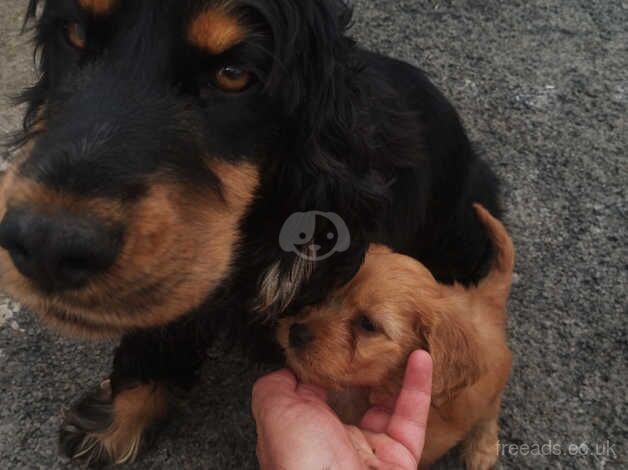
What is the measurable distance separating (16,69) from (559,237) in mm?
2932

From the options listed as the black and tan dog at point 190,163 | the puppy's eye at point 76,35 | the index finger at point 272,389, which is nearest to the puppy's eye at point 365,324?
the black and tan dog at point 190,163

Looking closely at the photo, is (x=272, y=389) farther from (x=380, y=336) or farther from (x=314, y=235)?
(x=314, y=235)

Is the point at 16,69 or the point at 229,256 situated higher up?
the point at 229,256

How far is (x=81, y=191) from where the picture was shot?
123cm

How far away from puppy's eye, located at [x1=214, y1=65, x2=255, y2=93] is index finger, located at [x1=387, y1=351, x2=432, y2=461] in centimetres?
85

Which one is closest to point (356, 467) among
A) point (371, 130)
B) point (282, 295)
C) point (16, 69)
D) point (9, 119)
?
point (282, 295)

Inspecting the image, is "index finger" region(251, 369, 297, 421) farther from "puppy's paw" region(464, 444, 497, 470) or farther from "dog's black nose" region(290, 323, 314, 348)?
"puppy's paw" region(464, 444, 497, 470)

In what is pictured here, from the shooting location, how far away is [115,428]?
2338 mm

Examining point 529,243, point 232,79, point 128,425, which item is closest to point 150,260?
point 232,79

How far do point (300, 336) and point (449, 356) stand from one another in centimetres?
44

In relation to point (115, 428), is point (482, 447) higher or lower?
higher

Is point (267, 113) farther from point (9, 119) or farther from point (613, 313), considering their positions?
point (9, 119)

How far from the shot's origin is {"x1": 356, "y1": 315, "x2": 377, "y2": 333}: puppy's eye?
6.43 feet

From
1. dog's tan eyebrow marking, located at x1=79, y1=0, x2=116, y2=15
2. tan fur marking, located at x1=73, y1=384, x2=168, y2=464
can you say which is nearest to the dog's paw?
tan fur marking, located at x1=73, y1=384, x2=168, y2=464
